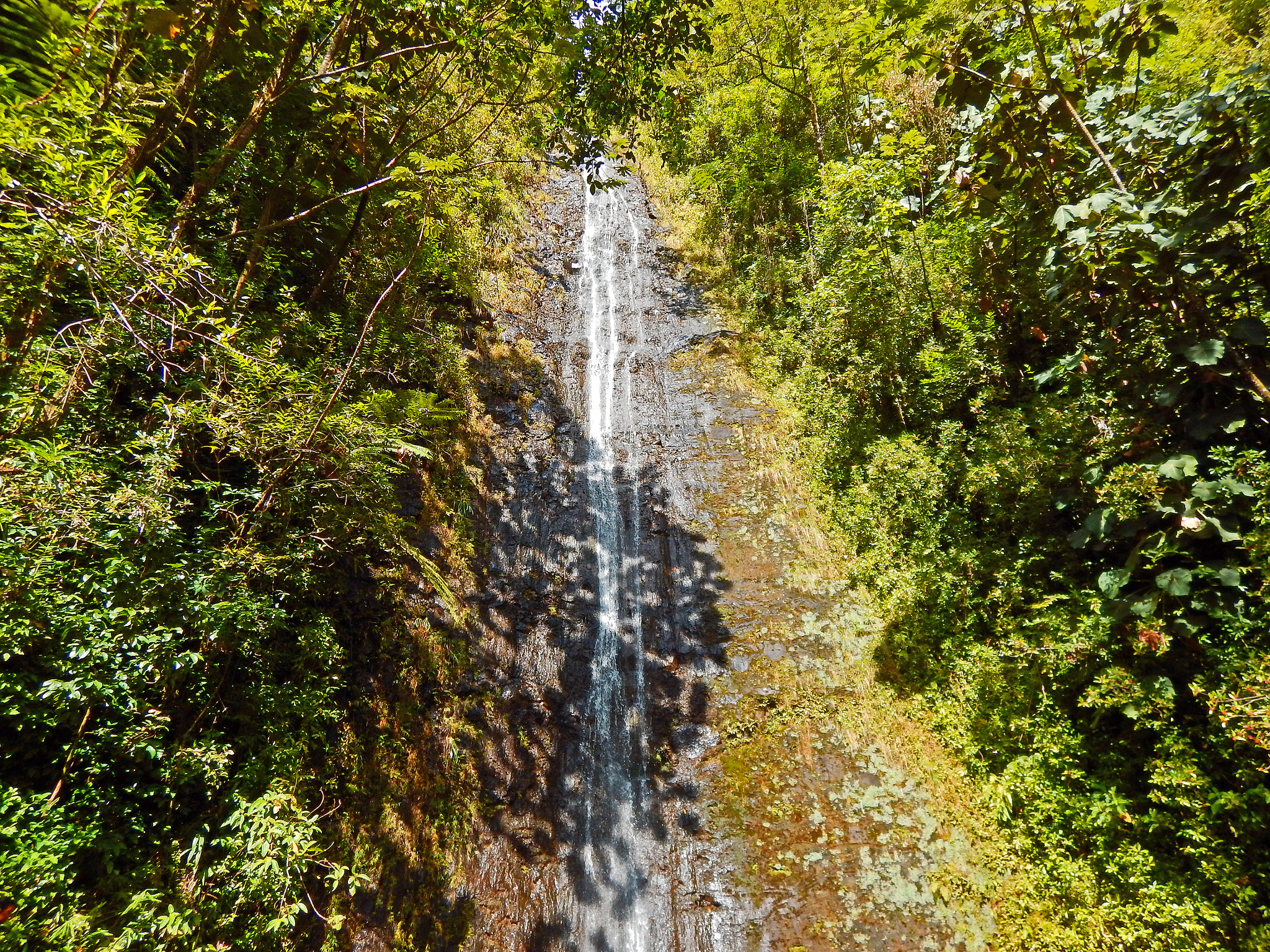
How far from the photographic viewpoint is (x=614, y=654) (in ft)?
25.0

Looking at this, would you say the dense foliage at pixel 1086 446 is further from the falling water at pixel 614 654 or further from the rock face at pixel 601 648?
the falling water at pixel 614 654

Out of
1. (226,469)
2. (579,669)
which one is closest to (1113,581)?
(579,669)

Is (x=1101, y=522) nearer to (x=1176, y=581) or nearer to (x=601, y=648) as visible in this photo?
(x=1176, y=581)

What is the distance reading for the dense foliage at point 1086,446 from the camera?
356 cm

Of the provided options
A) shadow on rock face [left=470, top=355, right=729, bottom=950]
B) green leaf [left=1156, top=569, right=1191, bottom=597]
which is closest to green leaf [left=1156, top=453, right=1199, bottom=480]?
green leaf [left=1156, top=569, right=1191, bottom=597]

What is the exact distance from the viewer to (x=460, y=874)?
5.53 m

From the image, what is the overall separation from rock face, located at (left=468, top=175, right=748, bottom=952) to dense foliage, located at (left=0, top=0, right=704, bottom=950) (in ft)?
2.47

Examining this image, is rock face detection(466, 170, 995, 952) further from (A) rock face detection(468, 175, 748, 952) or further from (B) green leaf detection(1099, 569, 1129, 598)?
(B) green leaf detection(1099, 569, 1129, 598)

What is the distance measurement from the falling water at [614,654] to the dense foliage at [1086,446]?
3391 mm

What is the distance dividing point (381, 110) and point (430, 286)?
486 centimetres

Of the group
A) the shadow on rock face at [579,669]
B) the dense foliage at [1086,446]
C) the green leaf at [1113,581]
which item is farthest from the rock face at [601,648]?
the green leaf at [1113,581]

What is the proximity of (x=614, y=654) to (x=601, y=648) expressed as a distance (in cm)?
21

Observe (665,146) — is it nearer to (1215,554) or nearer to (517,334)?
(517,334)

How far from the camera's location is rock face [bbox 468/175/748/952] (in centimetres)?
548
